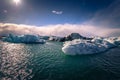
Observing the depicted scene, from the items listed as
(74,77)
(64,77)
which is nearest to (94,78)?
(74,77)

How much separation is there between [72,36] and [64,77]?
109 metres

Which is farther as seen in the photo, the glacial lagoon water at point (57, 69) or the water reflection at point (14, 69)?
the glacial lagoon water at point (57, 69)

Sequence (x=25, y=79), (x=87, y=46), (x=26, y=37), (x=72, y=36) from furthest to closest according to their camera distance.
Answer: (x=72, y=36), (x=26, y=37), (x=87, y=46), (x=25, y=79)

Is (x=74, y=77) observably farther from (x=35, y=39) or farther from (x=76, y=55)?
(x=35, y=39)

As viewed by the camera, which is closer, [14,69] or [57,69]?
[14,69]

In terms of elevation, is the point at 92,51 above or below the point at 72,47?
below

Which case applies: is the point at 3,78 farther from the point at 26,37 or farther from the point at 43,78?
the point at 26,37

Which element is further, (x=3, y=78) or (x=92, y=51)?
(x=92, y=51)

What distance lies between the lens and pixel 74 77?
13.7 meters

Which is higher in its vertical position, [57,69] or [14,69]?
[14,69]

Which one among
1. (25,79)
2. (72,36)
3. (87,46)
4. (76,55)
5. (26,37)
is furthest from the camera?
(72,36)

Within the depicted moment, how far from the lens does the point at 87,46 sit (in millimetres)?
30500

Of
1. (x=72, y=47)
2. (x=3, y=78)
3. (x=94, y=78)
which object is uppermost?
(x=72, y=47)

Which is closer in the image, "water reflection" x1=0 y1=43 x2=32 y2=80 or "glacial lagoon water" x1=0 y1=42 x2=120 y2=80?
"water reflection" x1=0 y1=43 x2=32 y2=80
